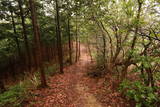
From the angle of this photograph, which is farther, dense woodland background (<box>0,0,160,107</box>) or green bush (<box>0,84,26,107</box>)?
green bush (<box>0,84,26,107</box>)

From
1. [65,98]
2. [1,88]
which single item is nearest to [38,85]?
[65,98]

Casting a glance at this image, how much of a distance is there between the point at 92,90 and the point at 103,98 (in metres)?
1.18

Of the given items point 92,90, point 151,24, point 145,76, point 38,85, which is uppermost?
point 151,24

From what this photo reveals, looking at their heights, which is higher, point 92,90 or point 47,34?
point 47,34

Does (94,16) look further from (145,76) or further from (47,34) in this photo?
(47,34)

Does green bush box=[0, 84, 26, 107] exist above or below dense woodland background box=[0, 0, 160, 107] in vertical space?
below

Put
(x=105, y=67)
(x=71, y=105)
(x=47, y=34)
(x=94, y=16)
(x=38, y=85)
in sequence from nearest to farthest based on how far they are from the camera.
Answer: (x=71, y=105)
(x=38, y=85)
(x=94, y=16)
(x=105, y=67)
(x=47, y=34)

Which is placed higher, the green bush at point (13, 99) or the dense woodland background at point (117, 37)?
the dense woodland background at point (117, 37)

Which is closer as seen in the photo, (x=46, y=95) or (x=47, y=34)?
(x=46, y=95)

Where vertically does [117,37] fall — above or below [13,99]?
above

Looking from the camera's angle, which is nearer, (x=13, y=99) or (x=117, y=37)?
(x=13, y=99)

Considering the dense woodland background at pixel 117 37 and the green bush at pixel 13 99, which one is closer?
the dense woodland background at pixel 117 37

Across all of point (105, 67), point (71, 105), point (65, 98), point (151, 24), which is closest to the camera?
point (151, 24)

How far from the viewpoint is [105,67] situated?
333 inches
